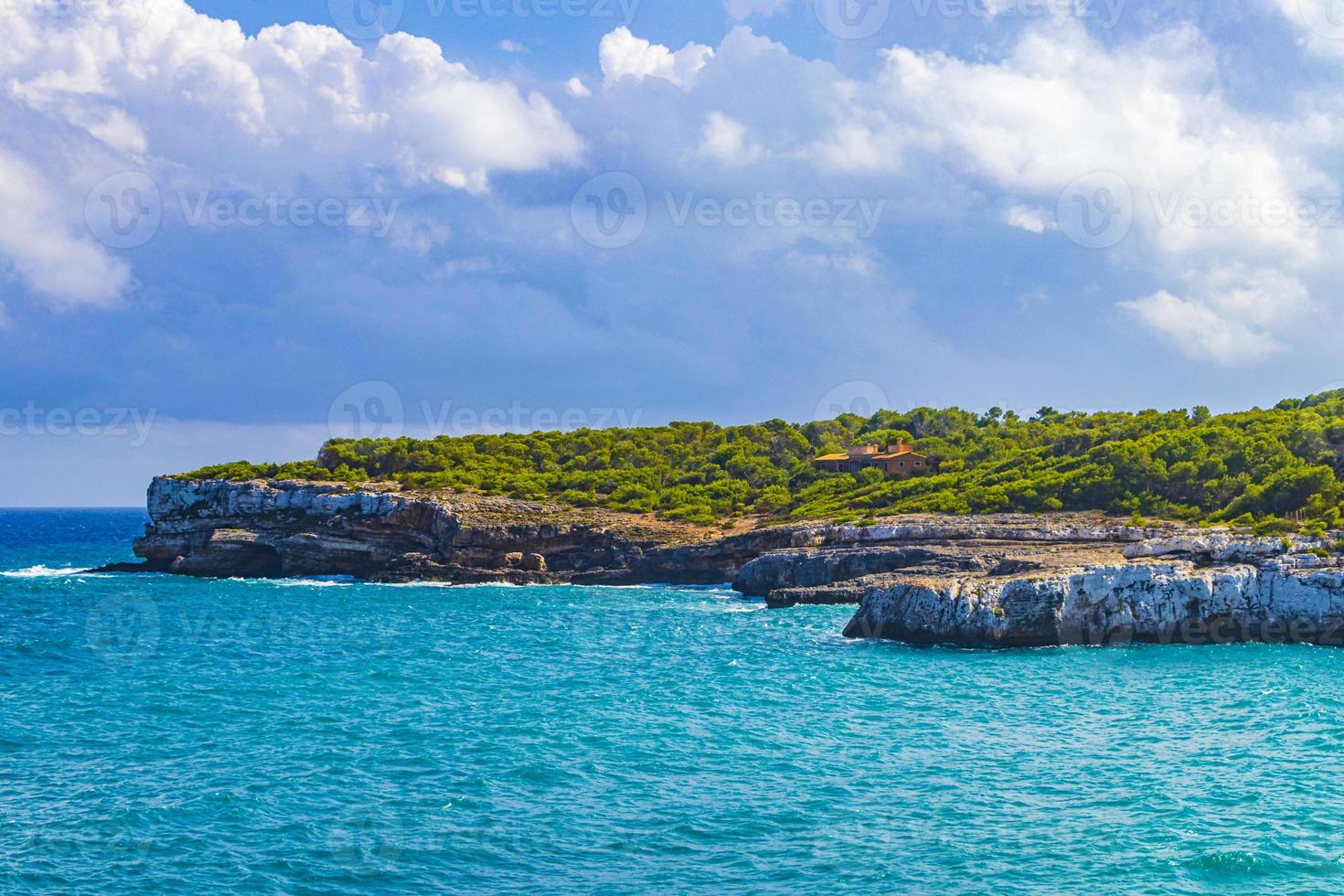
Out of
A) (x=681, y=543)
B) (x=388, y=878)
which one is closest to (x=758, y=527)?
(x=681, y=543)

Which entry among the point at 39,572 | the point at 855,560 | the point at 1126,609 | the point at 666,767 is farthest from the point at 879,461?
the point at 666,767

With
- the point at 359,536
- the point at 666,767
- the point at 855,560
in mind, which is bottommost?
the point at 666,767

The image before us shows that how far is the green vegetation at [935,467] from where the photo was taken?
199ft

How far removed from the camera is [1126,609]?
133ft

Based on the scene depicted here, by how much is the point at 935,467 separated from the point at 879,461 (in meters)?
4.81

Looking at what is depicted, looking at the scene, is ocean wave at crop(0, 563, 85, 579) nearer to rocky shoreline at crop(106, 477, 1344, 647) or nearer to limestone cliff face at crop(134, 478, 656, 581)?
rocky shoreline at crop(106, 477, 1344, 647)

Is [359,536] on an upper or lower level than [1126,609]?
upper

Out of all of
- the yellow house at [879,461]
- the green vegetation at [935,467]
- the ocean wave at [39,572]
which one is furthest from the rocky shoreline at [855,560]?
the yellow house at [879,461]

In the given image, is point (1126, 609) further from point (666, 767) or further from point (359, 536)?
point (359, 536)

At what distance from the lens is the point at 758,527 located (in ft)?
232

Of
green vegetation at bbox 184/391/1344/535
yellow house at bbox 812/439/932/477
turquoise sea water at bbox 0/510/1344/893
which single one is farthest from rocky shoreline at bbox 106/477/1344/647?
yellow house at bbox 812/439/932/477

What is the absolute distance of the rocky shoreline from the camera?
40.5 m

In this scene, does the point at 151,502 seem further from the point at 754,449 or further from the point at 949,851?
the point at 949,851

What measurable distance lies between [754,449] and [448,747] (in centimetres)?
7573
